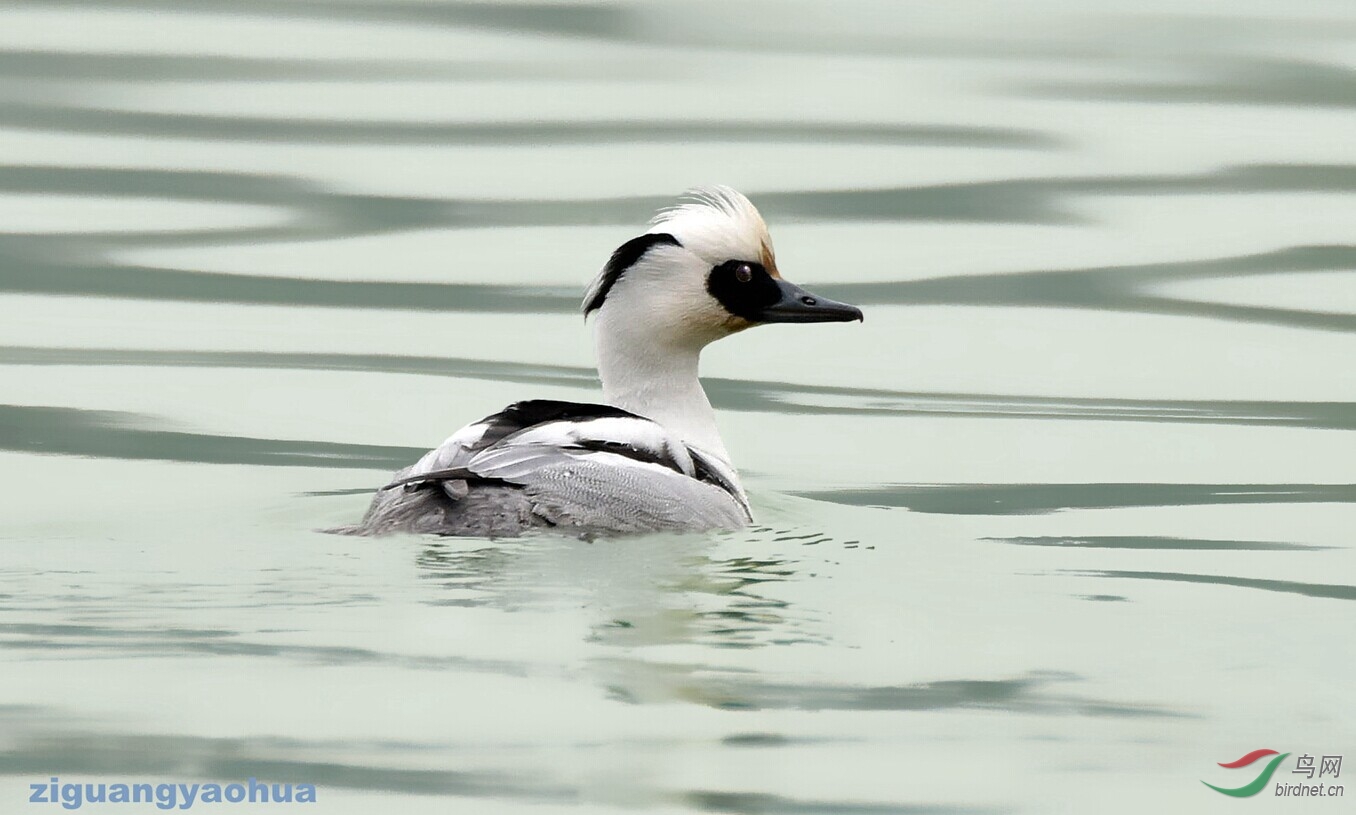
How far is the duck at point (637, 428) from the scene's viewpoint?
8.75m

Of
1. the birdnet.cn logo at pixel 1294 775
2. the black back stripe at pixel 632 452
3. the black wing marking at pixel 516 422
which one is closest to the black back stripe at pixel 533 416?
the black wing marking at pixel 516 422

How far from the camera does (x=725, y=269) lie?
10.1 meters

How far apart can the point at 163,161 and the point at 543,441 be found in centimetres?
752

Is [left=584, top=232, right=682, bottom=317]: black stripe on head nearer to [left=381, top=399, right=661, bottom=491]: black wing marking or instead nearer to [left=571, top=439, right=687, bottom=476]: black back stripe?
[left=381, top=399, right=661, bottom=491]: black wing marking

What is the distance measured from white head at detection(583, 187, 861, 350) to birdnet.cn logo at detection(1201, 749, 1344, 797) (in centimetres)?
366

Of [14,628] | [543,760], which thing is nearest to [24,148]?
[14,628]

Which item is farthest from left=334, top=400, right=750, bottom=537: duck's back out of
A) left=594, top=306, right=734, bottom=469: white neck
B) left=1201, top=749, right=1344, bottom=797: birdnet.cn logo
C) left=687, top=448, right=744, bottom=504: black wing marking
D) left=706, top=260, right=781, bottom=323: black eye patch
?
left=1201, top=749, right=1344, bottom=797: birdnet.cn logo

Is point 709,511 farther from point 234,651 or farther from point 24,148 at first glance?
point 24,148

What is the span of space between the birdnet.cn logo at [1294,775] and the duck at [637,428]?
9.03ft

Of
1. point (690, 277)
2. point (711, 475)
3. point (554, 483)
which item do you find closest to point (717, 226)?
point (690, 277)

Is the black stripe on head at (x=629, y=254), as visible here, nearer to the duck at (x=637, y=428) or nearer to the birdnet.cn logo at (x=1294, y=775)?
the duck at (x=637, y=428)

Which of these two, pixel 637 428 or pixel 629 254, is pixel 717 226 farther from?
pixel 637 428

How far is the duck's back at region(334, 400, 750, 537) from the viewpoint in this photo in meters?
8.69

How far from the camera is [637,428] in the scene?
9.28 m
